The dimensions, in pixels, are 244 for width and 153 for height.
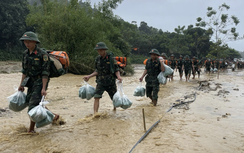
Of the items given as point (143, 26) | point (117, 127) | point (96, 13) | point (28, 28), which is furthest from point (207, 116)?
point (143, 26)

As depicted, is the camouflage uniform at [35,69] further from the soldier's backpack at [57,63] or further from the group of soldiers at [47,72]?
the soldier's backpack at [57,63]

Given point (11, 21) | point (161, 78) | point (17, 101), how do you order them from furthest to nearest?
point (11, 21) → point (161, 78) → point (17, 101)

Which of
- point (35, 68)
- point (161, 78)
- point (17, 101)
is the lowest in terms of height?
point (17, 101)

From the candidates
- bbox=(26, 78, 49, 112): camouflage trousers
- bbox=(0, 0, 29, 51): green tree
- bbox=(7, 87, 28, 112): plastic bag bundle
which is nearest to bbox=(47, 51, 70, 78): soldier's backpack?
bbox=(26, 78, 49, 112): camouflage trousers

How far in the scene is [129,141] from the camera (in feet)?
11.3

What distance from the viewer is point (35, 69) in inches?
135

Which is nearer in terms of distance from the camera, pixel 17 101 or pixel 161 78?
pixel 17 101

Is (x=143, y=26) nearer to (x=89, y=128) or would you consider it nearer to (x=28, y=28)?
(x=28, y=28)

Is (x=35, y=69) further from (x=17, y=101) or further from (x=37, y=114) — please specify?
(x=37, y=114)

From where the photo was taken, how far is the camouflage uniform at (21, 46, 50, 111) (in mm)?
3395

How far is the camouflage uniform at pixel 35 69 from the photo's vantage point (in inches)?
134

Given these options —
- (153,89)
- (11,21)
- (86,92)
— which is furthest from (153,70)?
(11,21)

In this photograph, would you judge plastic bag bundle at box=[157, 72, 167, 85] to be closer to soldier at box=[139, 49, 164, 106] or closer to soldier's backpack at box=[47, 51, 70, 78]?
soldier at box=[139, 49, 164, 106]

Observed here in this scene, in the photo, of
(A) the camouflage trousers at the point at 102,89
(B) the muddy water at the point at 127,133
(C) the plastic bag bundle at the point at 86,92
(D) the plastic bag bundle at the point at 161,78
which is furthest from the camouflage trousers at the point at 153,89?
(C) the plastic bag bundle at the point at 86,92
